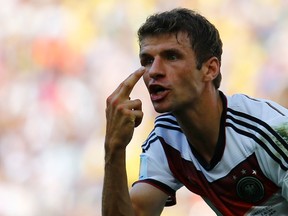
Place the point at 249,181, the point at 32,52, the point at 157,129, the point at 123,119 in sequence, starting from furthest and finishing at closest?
the point at 32,52, the point at 157,129, the point at 249,181, the point at 123,119

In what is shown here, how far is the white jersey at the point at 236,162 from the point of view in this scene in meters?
2.60

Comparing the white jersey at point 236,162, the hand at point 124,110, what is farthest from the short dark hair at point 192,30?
the hand at point 124,110

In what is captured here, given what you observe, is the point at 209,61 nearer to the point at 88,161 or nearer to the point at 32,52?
the point at 88,161

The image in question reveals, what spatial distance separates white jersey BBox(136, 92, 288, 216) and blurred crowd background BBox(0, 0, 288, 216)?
292 centimetres

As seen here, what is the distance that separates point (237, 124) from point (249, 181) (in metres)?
0.24

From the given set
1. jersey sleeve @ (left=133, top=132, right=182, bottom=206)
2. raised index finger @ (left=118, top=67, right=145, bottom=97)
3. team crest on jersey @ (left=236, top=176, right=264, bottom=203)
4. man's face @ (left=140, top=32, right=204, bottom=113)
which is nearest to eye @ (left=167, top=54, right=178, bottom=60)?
man's face @ (left=140, top=32, right=204, bottom=113)

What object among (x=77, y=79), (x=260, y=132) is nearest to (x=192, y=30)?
(x=260, y=132)

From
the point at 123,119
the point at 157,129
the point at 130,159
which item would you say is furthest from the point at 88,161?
the point at 123,119

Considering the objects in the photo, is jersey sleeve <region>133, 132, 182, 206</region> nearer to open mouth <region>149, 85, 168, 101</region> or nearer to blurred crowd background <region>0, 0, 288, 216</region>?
open mouth <region>149, 85, 168, 101</region>

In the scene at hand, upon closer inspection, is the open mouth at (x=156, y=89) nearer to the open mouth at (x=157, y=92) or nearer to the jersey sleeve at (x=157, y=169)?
the open mouth at (x=157, y=92)

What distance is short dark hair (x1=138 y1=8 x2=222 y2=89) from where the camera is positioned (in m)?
2.76

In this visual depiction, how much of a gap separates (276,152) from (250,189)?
0.76 feet

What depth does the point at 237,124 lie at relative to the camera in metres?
2.72

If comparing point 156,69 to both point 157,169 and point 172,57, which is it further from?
point 157,169
